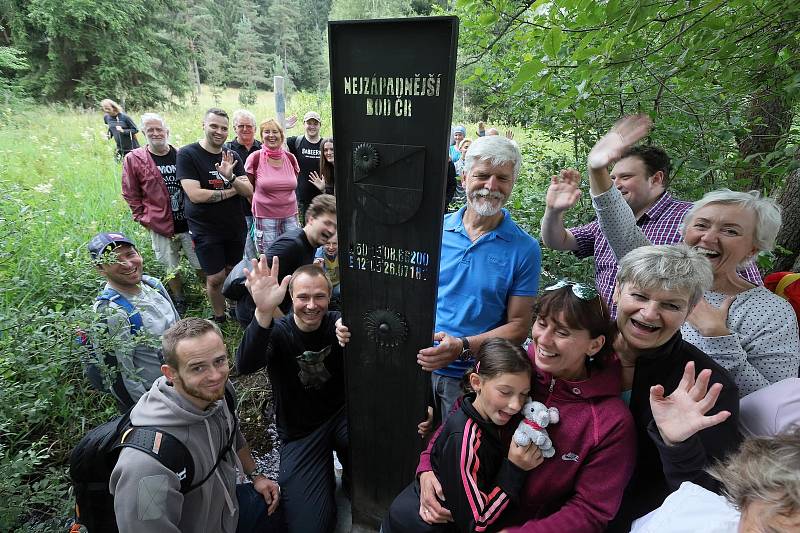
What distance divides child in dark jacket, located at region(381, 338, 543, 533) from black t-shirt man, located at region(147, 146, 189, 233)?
4.12m

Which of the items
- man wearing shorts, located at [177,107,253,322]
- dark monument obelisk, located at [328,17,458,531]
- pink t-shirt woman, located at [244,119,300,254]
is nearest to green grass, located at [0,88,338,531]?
man wearing shorts, located at [177,107,253,322]

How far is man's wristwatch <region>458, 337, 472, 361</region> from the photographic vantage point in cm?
208

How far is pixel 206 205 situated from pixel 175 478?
3144 mm

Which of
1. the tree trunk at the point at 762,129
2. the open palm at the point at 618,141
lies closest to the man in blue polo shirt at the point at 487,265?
the open palm at the point at 618,141

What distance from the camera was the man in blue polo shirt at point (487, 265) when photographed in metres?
2.11

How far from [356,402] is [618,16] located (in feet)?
7.94

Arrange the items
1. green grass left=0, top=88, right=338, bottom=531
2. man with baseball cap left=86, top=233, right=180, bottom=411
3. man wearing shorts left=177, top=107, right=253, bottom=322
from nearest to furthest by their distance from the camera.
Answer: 1. green grass left=0, top=88, right=338, bottom=531
2. man with baseball cap left=86, top=233, right=180, bottom=411
3. man wearing shorts left=177, top=107, right=253, bottom=322

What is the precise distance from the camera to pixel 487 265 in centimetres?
216

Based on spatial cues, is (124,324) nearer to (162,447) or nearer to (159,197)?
(162,447)

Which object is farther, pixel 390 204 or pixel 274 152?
pixel 274 152

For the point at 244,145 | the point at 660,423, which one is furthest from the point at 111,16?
the point at 660,423

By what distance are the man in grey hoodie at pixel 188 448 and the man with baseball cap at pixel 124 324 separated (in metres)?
0.52

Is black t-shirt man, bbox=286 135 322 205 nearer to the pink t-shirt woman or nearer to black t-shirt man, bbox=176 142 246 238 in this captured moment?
the pink t-shirt woman

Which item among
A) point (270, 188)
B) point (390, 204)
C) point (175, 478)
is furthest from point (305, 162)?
point (175, 478)
